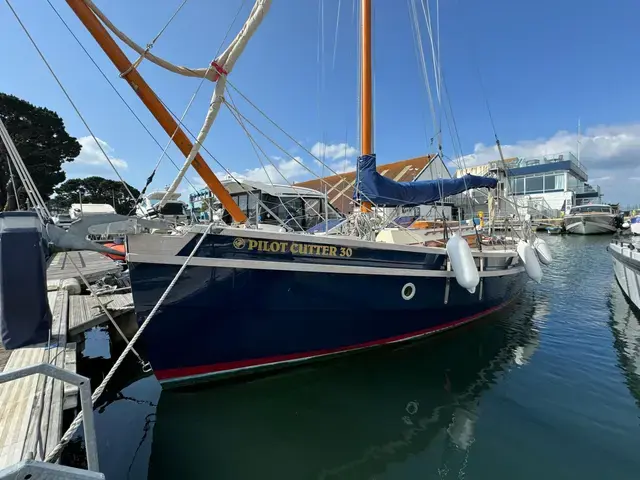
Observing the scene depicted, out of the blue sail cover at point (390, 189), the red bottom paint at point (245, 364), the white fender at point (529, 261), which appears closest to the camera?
the red bottom paint at point (245, 364)

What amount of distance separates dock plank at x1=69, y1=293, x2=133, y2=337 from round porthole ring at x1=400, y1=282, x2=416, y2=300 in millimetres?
5345

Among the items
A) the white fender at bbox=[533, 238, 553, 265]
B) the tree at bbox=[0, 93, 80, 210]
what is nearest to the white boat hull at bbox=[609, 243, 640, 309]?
the white fender at bbox=[533, 238, 553, 265]

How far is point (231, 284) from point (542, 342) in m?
6.32

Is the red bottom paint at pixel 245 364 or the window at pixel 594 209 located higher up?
the window at pixel 594 209

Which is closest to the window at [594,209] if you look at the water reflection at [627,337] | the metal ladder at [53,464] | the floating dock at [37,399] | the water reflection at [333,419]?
the water reflection at [627,337]

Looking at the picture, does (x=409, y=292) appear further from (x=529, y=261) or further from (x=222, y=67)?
(x=222, y=67)

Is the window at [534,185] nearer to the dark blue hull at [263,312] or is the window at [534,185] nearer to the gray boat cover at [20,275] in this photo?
the dark blue hull at [263,312]

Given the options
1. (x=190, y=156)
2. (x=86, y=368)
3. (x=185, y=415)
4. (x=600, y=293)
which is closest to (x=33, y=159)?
(x=86, y=368)

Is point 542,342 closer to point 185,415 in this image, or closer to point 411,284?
point 411,284

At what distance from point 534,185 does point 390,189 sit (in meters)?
55.8

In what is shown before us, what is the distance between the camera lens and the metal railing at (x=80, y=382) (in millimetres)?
1588

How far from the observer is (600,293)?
10609 millimetres

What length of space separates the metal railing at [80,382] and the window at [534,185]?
60641 millimetres

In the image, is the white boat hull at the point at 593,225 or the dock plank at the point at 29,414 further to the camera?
the white boat hull at the point at 593,225
